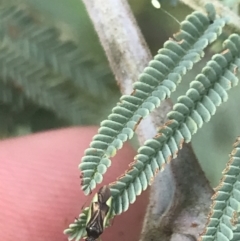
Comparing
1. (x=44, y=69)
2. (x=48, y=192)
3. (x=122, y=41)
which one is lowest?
(x=48, y=192)

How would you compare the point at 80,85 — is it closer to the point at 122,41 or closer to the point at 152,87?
the point at 122,41

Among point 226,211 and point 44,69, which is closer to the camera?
point 226,211

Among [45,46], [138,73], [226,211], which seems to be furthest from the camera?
[45,46]

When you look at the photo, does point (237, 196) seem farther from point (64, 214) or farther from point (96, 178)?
point (64, 214)

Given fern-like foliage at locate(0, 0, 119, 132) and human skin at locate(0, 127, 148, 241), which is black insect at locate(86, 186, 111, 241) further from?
fern-like foliage at locate(0, 0, 119, 132)

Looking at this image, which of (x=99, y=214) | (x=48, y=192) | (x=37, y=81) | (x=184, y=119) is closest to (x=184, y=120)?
(x=184, y=119)

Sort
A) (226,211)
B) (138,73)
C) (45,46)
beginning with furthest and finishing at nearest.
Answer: (45,46), (138,73), (226,211)

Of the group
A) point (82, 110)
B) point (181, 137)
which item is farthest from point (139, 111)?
point (82, 110)
